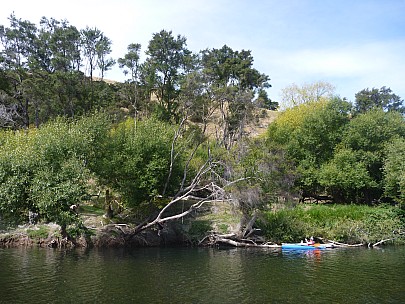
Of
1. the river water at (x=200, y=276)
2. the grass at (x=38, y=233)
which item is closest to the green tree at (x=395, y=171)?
the river water at (x=200, y=276)

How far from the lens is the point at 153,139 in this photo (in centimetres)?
4512

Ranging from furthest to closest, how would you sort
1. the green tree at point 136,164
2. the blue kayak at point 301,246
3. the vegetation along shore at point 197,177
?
the green tree at point 136,164, the blue kayak at point 301,246, the vegetation along shore at point 197,177

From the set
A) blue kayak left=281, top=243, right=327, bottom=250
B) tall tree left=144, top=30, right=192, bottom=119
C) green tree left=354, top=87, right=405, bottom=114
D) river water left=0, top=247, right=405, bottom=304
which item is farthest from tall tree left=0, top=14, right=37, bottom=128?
green tree left=354, top=87, right=405, bottom=114

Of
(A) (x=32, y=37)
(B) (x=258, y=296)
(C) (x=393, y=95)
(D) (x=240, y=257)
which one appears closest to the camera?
(B) (x=258, y=296)

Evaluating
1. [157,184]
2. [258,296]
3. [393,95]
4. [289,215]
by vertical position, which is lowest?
[258,296]

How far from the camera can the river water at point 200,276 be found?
21.8 m

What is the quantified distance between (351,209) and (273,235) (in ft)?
35.0

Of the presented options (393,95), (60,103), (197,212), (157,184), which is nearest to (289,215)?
(197,212)

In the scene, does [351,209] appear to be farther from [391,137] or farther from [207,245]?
[207,245]

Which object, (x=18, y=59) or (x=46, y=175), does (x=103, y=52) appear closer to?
(x=18, y=59)

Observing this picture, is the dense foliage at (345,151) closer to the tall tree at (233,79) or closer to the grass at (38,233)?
the tall tree at (233,79)

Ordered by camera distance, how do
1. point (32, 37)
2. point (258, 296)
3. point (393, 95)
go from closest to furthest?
point (258, 296)
point (32, 37)
point (393, 95)

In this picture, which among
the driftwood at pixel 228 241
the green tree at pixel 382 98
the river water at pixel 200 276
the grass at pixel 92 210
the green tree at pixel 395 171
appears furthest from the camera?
the green tree at pixel 382 98

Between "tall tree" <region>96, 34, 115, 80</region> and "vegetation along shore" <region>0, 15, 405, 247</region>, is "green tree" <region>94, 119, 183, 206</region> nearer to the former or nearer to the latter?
"vegetation along shore" <region>0, 15, 405, 247</region>
